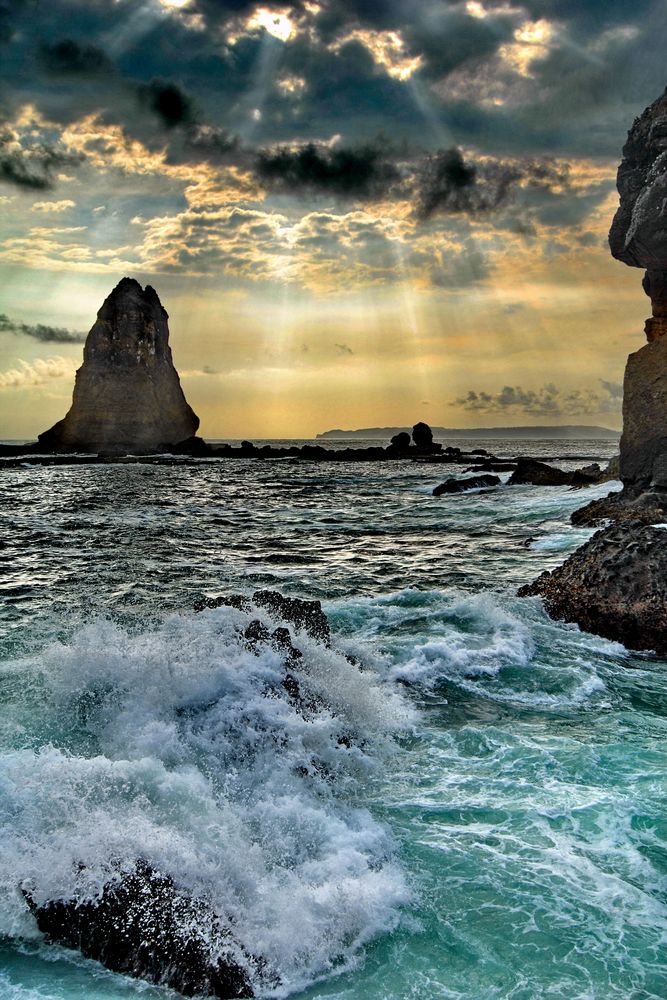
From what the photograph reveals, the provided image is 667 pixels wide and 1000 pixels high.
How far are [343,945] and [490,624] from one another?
21.2 ft

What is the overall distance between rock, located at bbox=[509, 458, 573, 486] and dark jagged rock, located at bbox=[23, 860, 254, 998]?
34.9 m

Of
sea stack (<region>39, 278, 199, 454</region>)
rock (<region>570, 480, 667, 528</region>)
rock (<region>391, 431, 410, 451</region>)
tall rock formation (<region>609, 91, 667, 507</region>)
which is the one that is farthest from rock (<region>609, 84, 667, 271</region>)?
sea stack (<region>39, 278, 199, 454</region>)

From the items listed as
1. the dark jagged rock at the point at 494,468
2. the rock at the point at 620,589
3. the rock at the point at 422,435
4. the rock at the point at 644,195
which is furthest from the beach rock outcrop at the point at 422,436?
the rock at the point at 620,589

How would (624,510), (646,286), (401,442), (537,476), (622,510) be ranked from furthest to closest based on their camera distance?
(401,442), (537,476), (646,286), (622,510), (624,510)

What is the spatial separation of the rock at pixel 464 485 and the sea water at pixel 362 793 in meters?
24.5

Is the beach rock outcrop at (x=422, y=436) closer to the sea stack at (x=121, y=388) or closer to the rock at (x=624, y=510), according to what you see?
the sea stack at (x=121, y=388)

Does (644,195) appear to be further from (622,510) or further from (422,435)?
(422,435)

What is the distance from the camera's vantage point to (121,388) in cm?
9569

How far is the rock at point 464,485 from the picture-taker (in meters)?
35.1

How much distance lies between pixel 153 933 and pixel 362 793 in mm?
2052

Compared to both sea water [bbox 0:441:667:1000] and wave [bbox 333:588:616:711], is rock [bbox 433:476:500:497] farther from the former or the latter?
sea water [bbox 0:441:667:1000]

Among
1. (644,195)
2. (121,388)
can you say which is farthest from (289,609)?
(121,388)

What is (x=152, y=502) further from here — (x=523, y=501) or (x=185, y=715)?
(x=185, y=715)

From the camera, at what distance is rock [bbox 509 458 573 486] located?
36406mm
